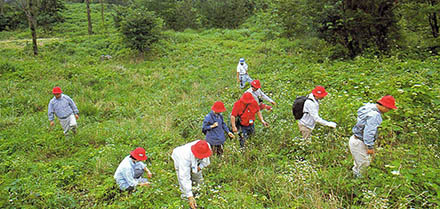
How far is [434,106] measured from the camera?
622 centimetres

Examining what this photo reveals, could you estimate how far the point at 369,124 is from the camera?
4.18m

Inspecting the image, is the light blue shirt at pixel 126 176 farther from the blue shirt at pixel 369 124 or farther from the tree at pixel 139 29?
the tree at pixel 139 29

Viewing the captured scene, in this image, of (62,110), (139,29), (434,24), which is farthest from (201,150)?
(139,29)

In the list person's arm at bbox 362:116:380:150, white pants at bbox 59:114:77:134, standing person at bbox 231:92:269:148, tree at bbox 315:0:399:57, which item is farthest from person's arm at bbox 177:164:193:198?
tree at bbox 315:0:399:57

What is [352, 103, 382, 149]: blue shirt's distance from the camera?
4.16 m

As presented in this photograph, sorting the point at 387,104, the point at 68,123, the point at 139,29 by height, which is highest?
the point at 387,104

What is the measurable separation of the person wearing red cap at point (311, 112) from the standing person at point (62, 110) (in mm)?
6054

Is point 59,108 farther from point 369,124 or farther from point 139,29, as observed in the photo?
point 139,29

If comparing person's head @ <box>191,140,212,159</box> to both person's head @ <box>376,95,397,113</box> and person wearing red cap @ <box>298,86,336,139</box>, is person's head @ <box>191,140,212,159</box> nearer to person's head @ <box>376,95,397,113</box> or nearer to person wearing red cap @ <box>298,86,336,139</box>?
person wearing red cap @ <box>298,86,336,139</box>

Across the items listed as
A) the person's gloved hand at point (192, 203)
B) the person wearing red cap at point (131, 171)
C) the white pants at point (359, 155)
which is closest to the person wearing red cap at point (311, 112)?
the white pants at point (359, 155)

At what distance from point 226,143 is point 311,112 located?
1985mm

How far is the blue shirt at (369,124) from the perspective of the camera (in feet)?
A: 13.6

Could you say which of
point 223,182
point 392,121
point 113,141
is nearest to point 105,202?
point 223,182

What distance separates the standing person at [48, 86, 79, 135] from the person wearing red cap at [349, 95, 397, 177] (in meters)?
6.95
